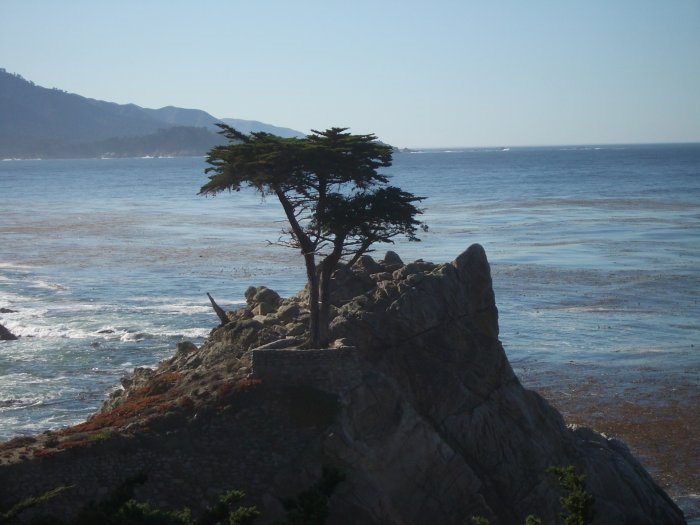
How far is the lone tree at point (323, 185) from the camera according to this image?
2242cm

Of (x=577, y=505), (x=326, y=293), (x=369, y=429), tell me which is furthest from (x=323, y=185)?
(x=577, y=505)

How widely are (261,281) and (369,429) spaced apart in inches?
1238

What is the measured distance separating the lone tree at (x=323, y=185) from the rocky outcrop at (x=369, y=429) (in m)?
1.15

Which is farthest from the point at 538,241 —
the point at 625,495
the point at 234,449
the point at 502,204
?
the point at 234,449

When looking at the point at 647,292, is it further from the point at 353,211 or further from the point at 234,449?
the point at 234,449

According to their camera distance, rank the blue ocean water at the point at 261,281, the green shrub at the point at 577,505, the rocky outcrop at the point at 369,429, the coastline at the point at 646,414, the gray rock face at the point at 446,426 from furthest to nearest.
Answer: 1. the blue ocean water at the point at 261,281
2. the coastline at the point at 646,414
3. the gray rock face at the point at 446,426
4. the rocky outcrop at the point at 369,429
5. the green shrub at the point at 577,505

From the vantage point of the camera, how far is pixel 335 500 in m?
18.5

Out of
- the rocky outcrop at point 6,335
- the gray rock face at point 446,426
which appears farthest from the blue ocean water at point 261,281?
the gray rock face at point 446,426

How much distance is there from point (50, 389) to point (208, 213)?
6363 cm

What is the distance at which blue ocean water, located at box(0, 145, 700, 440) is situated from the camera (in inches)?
1378

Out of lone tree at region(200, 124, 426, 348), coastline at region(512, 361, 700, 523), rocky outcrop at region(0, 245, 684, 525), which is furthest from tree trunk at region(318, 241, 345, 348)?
coastline at region(512, 361, 700, 523)

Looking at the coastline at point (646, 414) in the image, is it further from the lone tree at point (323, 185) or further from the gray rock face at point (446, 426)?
the lone tree at point (323, 185)

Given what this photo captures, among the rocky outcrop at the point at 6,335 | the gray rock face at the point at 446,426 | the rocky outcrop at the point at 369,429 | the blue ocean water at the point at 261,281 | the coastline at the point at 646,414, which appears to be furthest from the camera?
the rocky outcrop at the point at 6,335

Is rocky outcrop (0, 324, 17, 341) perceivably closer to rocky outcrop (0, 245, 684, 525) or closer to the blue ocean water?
the blue ocean water
